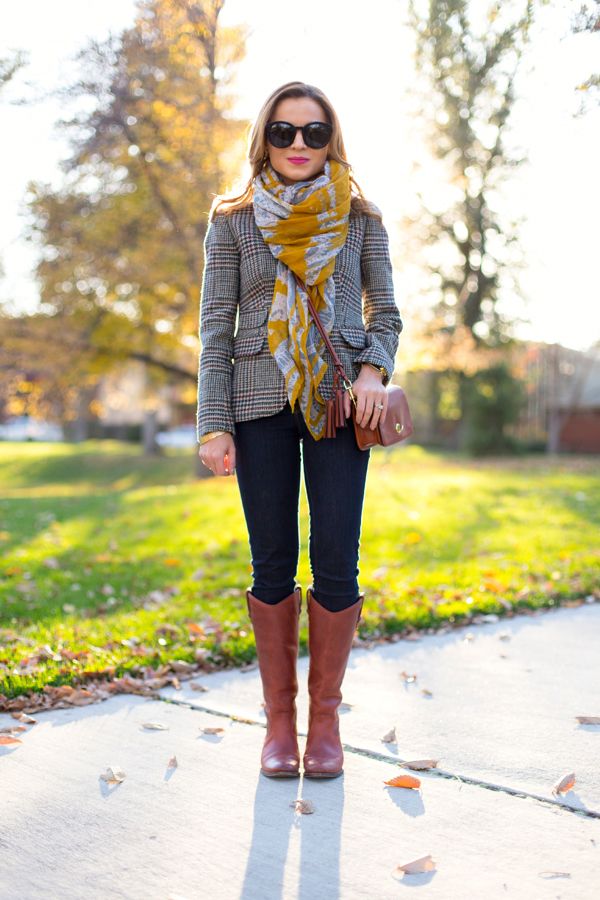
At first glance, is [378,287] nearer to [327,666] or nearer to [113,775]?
[327,666]

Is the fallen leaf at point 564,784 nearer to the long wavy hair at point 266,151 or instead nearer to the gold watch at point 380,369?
the gold watch at point 380,369

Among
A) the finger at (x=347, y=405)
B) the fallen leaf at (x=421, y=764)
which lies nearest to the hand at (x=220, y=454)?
the finger at (x=347, y=405)

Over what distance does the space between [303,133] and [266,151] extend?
15 centimetres

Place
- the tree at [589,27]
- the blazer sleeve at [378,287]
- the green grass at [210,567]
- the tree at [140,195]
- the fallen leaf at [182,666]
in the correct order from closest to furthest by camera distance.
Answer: the blazer sleeve at [378,287] → the tree at [589,27] → the fallen leaf at [182,666] → the green grass at [210,567] → the tree at [140,195]

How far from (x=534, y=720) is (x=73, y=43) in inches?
472

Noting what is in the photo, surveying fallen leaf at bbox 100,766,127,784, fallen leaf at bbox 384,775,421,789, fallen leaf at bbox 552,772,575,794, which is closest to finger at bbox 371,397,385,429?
fallen leaf at bbox 384,775,421,789

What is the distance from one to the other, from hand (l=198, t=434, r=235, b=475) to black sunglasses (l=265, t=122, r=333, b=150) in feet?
3.11

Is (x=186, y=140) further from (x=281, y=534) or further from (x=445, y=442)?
(x=445, y=442)

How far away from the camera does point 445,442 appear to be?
33.8m

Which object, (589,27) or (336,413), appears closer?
(336,413)

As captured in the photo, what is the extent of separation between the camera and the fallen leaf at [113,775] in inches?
109

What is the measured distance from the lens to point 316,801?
264 centimetres

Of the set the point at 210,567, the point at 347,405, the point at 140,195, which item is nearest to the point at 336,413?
the point at 347,405

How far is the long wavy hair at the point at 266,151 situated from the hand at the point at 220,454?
0.75 metres
